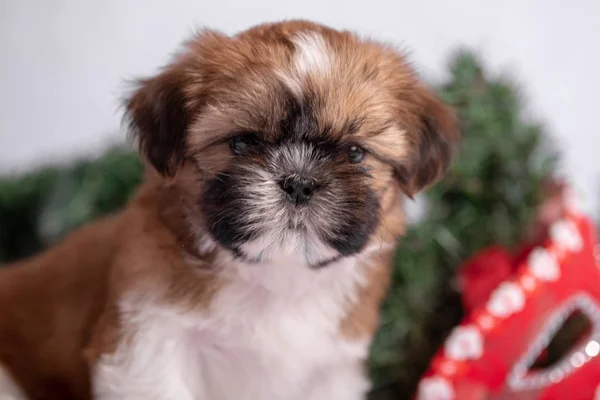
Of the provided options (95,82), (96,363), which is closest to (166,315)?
(96,363)

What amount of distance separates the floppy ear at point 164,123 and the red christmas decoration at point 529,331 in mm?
810

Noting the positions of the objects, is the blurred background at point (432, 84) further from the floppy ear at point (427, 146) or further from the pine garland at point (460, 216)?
the floppy ear at point (427, 146)

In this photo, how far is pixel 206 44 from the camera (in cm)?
143

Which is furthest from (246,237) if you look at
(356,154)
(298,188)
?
(356,154)

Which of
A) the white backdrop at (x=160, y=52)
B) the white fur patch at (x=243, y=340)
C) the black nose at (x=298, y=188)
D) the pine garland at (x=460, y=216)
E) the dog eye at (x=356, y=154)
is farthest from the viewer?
the white backdrop at (x=160, y=52)

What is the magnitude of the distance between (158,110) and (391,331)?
2.90 feet

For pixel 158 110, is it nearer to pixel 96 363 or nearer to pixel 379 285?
pixel 96 363

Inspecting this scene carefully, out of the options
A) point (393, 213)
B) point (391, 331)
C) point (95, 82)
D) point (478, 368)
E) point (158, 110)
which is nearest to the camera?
point (158, 110)

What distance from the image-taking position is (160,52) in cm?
213

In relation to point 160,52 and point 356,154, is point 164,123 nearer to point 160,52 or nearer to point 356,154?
point 356,154

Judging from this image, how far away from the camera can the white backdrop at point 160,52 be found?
2.33 meters

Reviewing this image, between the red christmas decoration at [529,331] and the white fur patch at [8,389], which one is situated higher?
the red christmas decoration at [529,331]

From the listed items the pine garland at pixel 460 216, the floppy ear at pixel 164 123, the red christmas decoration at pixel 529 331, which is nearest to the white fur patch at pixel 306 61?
the floppy ear at pixel 164 123

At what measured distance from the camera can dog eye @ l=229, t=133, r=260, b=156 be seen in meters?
1.30
